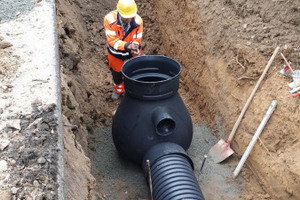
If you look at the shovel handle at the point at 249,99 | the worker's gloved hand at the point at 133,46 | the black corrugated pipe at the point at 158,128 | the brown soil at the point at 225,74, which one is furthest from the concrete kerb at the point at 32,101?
the shovel handle at the point at 249,99

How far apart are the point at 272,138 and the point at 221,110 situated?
93 cm

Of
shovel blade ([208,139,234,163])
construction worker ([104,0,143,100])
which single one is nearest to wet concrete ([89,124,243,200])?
shovel blade ([208,139,234,163])

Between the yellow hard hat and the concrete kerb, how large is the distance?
99 cm

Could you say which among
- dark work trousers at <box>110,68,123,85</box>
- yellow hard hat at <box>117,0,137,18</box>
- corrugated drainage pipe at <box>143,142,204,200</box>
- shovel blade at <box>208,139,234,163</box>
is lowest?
shovel blade at <box>208,139,234,163</box>

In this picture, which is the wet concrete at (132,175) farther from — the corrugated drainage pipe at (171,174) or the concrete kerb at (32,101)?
the concrete kerb at (32,101)

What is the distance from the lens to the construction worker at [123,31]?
392 centimetres

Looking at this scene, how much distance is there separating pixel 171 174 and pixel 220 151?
44.7 inches

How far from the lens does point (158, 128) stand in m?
3.24

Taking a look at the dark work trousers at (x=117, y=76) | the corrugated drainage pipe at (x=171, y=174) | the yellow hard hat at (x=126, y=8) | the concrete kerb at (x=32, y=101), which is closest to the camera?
the concrete kerb at (x=32, y=101)

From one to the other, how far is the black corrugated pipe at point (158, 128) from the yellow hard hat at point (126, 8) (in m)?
0.75

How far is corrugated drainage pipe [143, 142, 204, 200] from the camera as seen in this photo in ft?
9.45

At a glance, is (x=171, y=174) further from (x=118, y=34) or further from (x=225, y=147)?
(x=118, y=34)

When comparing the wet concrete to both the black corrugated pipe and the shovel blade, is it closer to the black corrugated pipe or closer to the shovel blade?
the shovel blade

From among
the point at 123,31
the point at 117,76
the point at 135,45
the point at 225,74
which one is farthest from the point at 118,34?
the point at 225,74
